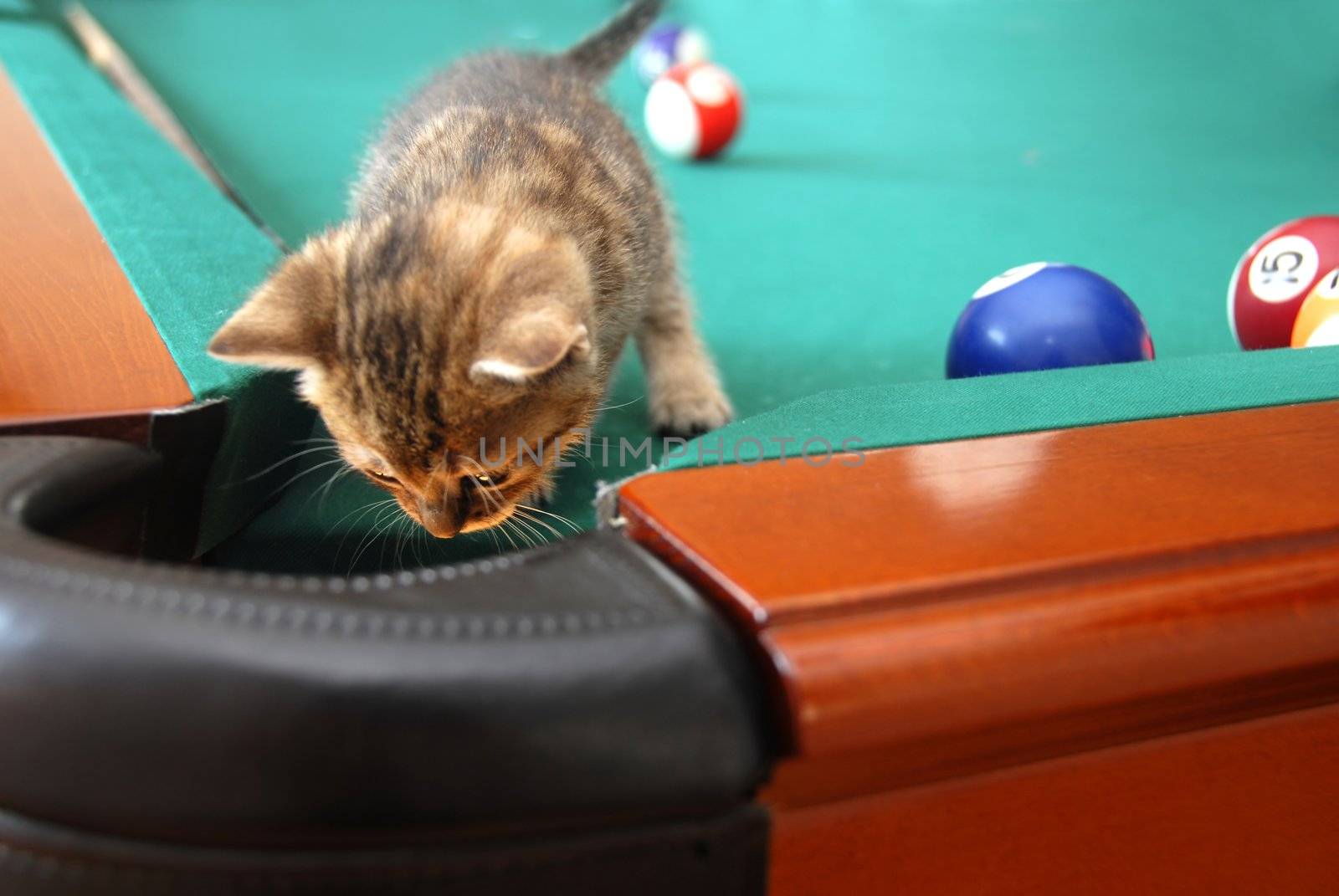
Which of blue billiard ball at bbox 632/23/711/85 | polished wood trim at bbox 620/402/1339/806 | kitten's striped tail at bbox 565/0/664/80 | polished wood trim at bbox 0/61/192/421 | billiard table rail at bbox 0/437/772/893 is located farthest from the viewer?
blue billiard ball at bbox 632/23/711/85

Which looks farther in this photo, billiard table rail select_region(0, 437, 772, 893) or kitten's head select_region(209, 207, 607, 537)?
kitten's head select_region(209, 207, 607, 537)

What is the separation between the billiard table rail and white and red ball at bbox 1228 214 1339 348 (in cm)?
148

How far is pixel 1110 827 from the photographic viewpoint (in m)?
0.95

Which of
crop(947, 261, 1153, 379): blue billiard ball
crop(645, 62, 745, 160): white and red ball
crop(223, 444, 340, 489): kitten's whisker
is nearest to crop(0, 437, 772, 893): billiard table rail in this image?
crop(223, 444, 340, 489): kitten's whisker

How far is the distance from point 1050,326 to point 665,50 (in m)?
2.94

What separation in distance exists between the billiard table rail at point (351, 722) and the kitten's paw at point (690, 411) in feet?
3.62

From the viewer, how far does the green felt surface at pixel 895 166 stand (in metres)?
1.32

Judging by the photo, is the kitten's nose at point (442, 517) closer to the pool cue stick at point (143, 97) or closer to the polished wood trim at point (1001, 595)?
the polished wood trim at point (1001, 595)

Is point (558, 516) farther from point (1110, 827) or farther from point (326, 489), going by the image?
point (1110, 827)

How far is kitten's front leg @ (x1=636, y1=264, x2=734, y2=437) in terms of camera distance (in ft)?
6.24

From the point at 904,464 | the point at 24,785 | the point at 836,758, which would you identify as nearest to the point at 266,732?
the point at 24,785

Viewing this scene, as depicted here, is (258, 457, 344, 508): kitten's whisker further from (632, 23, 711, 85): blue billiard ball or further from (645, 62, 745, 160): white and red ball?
(632, 23, 711, 85): blue billiard ball

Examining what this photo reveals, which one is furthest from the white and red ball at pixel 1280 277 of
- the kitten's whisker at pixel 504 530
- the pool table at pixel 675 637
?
the kitten's whisker at pixel 504 530

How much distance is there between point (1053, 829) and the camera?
3.07 ft
